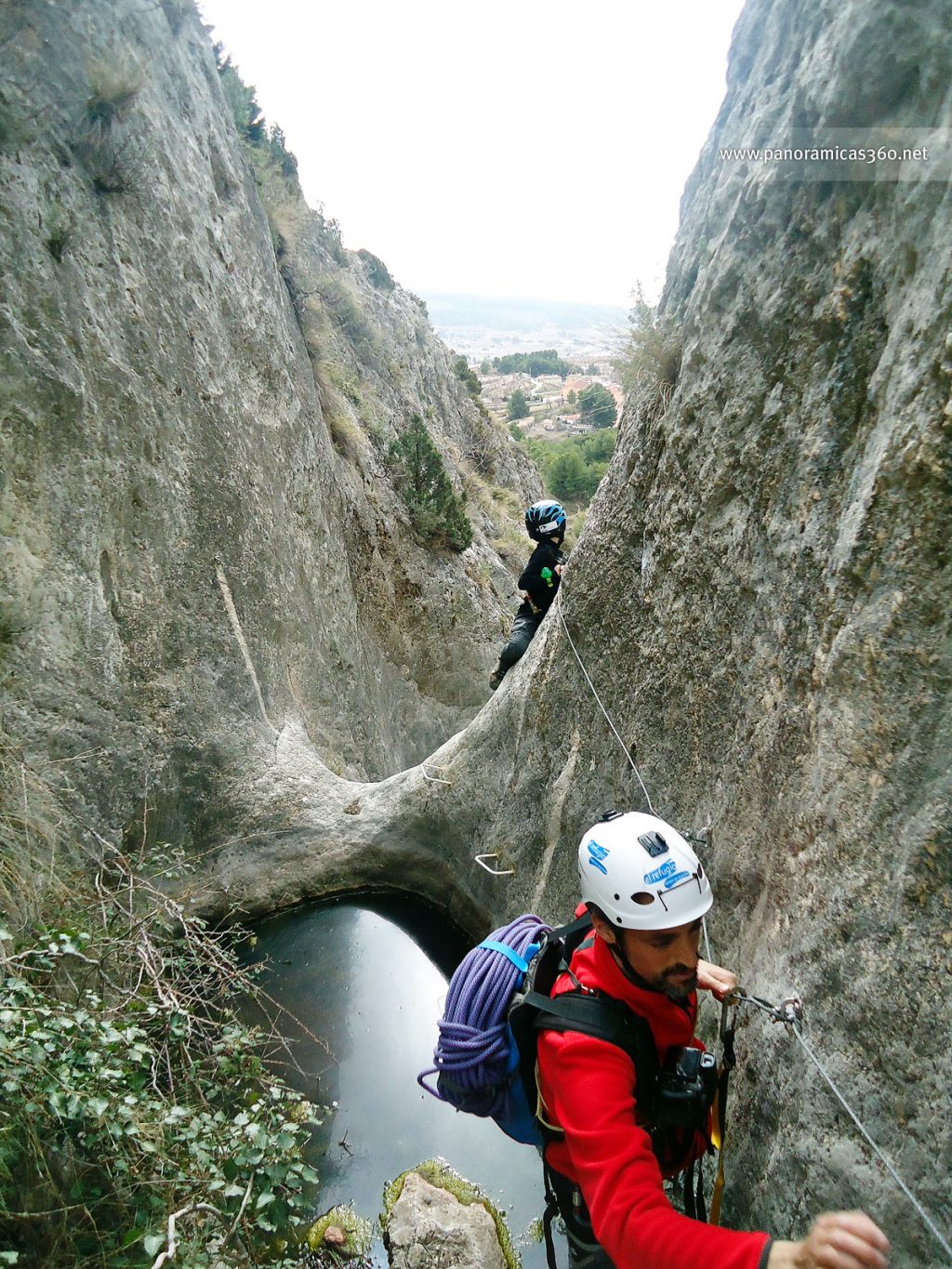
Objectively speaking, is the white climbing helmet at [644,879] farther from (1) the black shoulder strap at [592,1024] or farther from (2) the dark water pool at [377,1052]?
(2) the dark water pool at [377,1052]

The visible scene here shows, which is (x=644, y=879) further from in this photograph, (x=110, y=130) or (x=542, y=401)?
(x=542, y=401)

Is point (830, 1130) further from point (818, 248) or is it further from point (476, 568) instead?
point (476, 568)

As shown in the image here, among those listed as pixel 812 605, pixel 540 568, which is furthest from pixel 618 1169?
pixel 540 568

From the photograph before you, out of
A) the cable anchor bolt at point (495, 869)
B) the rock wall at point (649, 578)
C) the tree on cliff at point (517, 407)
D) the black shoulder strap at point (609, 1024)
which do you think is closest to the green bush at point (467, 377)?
the rock wall at point (649, 578)

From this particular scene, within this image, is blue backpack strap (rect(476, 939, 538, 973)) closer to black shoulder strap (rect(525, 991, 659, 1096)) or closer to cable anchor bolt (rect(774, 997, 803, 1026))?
black shoulder strap (rect(525, 991, 659, 1096))

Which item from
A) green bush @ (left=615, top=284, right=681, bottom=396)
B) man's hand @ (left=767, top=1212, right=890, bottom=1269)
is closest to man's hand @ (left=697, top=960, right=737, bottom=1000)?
man's hand @ (left=767, top=1212, right=890, bottom=1269)

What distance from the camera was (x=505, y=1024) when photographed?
2936mm

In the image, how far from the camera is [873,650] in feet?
8.71

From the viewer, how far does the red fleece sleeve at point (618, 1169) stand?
6.13ft

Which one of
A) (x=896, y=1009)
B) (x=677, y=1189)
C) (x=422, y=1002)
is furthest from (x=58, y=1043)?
(x=422, y=1002)

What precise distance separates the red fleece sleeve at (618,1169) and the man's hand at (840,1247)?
105 millimetres

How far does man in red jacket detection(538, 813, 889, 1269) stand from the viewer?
1.83 metres

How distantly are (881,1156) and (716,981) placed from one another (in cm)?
73

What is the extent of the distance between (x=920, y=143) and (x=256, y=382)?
374 inches
